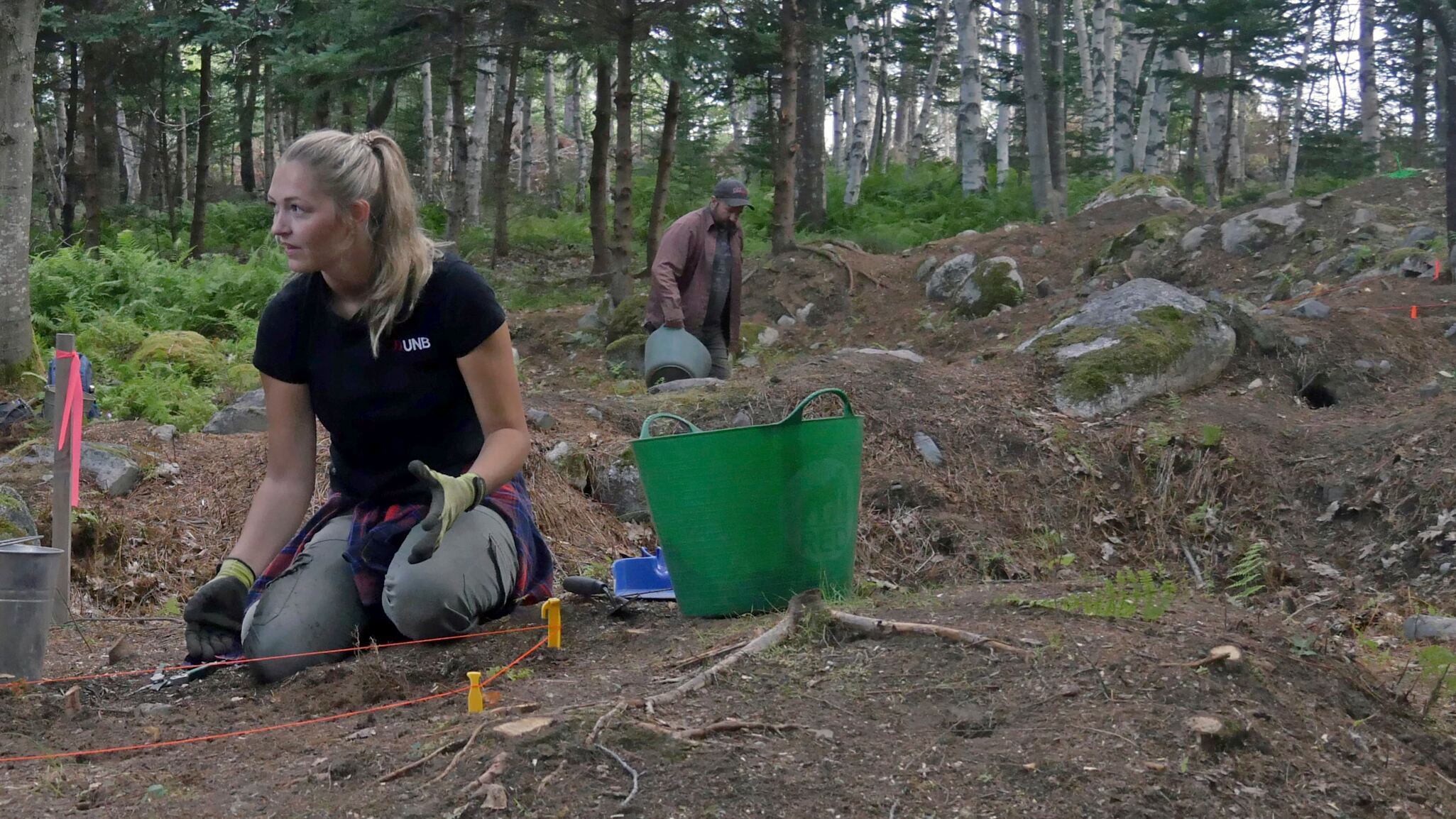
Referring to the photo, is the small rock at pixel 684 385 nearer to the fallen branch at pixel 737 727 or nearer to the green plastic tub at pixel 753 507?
the green plastic tub at pixel 753 507

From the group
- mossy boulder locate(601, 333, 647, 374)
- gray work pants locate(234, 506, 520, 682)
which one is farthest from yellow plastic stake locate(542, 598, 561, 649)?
mossy boulder locate(601, 333, 647, 374)

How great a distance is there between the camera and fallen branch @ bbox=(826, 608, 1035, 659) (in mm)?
2527

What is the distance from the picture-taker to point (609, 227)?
22.5 meters

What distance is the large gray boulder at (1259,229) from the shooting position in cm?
1136

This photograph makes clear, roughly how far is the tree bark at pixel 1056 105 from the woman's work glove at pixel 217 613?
14.5m

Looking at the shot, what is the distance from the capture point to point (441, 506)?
3.00 metres

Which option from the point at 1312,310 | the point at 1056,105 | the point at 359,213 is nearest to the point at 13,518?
the point at 359,213

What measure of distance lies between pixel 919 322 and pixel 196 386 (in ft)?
21.4

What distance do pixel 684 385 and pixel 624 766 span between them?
5514 millimetres

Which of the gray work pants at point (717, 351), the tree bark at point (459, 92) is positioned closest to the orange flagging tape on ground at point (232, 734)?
the gray work pants at point (717, 351)

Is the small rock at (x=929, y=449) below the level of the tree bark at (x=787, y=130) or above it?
below

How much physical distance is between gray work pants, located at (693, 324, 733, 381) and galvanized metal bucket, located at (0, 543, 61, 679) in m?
5.74

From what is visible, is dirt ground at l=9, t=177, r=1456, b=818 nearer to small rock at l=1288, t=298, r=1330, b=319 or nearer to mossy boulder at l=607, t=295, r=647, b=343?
small rock at l=1288, t=298, r=1330, b=319

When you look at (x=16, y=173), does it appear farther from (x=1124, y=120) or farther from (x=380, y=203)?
(x=1124, y=120)
